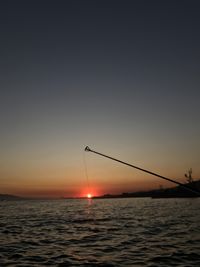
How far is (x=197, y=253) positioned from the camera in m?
19.6

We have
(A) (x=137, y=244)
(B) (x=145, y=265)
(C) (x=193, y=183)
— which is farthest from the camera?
(C) (x=193, y=183)

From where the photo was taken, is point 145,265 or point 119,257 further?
point 119,257

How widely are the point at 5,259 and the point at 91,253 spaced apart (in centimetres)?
516

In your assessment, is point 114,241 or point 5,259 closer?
point 5,259

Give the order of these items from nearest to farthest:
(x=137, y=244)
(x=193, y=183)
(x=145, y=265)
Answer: (x=145, y=265) < (x=137, y=244) < (x=193, y=183)

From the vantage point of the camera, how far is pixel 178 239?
81.0 ft

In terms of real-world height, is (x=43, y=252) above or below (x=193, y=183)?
below

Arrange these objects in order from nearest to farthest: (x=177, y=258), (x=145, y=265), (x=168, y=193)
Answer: (x=145, y=265)
(x=177, y=258)
(x=168, y=193)

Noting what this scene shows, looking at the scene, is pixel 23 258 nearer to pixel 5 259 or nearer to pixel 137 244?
pixel 5 259

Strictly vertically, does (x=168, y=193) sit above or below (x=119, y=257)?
above

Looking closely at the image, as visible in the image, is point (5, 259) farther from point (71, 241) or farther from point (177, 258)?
point (177, 258)

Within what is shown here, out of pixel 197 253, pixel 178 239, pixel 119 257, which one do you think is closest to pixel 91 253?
pixel 119 257

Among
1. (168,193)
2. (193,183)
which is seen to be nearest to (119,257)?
(193,183)

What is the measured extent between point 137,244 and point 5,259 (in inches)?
360
